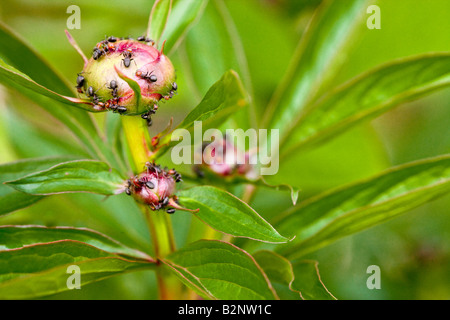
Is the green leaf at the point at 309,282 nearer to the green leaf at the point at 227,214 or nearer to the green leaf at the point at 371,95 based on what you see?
the green leaf at the point at 227,214

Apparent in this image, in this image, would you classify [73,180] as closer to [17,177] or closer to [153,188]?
[153,188]

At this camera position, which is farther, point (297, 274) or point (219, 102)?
point (297, 274)

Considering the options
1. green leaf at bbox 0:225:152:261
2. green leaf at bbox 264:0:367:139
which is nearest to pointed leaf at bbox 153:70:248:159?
green leaf at bbox 0:225:152:261

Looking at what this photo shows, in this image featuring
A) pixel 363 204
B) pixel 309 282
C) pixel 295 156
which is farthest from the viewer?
pixel 295 156

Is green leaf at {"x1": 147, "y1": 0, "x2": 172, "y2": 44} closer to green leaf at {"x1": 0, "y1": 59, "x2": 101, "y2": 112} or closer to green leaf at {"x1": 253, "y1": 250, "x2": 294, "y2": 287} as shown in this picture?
green leaf at {"x1": 0, "y1": 59, "x2": 101, "y2": 112}

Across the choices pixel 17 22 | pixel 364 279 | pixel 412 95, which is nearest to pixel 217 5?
pixel 412 95

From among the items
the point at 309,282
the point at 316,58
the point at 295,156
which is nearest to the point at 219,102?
the point at 309,282

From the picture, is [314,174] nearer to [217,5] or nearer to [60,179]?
[217,5]

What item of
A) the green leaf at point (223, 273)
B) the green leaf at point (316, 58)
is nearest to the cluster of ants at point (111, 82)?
the green leaf at point (223, 273)
